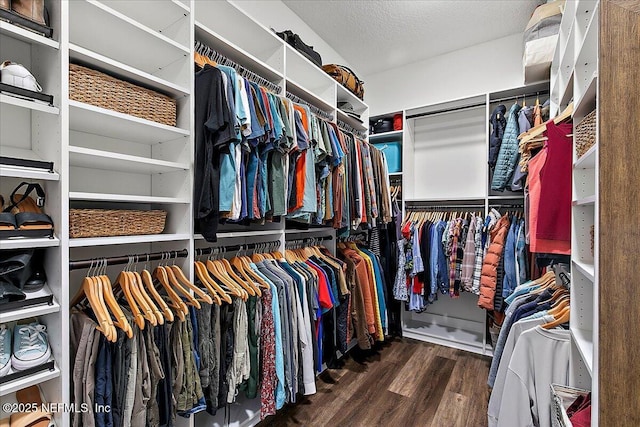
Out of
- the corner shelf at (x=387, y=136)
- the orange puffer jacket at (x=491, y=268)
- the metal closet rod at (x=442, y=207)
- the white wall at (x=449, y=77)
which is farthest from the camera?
the corner shelf at (x=387, y=136)

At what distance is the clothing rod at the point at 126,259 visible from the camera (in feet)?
3.86

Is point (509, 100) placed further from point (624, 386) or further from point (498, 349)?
point (624, 386)

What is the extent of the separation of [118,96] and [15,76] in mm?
313

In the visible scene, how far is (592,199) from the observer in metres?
0.95

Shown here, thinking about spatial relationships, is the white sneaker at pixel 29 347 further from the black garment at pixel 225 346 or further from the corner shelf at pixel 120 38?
the corner shelf at pixel 120 38

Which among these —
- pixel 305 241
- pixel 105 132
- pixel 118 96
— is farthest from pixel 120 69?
pixel 305 241

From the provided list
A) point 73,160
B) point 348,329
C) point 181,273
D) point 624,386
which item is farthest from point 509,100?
point 73,160

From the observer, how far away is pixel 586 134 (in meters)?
1.04

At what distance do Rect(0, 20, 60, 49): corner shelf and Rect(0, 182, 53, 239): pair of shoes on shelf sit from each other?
503mm

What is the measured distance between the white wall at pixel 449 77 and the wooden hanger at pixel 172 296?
9.78ft

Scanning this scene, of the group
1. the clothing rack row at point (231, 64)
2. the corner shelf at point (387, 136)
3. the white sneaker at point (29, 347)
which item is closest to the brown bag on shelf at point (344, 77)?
the corner shelf at point (387, 136)

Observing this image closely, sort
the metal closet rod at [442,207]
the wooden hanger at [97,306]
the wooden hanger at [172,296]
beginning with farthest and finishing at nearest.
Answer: the metal closet rod at [442,207], the wooden hanger at [172,296], the wooden hanger at [97,306]

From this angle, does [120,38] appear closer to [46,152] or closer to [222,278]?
[46,152]

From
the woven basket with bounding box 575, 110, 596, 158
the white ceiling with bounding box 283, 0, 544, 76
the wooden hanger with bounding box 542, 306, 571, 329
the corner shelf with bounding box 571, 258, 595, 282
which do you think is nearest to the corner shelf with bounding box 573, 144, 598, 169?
the woven basket with bounding box 575, 110, 596, 158
